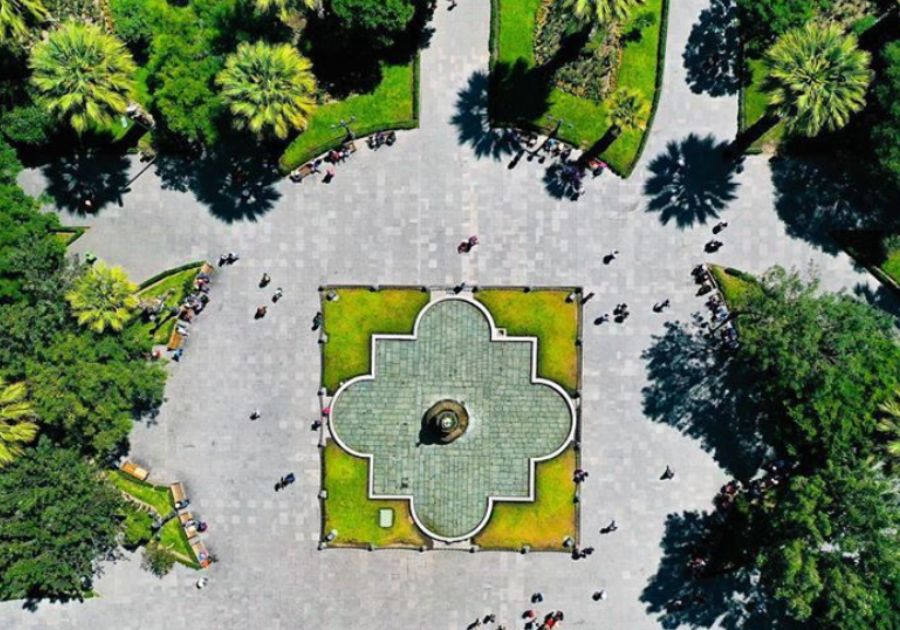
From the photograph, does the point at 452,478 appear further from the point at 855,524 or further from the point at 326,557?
the point at 855,524

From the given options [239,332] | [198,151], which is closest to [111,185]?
[198,151]

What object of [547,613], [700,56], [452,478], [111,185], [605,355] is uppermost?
[700,56]

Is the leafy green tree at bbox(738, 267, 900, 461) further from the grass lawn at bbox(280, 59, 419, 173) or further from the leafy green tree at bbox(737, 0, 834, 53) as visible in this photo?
the grass lawn at bbox(280, 59, 419, 173)

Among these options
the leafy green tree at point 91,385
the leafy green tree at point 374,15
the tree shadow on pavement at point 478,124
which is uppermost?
the leafy green tree at point 374,15

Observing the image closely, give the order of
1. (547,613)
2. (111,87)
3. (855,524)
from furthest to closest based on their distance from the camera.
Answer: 1. (547,613)
2. (111,87)
3. (855,524)

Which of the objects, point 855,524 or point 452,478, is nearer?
point 855,524

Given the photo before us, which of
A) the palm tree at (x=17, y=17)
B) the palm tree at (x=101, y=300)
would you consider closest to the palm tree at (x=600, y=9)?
the palm tree at (x=101, y=300)

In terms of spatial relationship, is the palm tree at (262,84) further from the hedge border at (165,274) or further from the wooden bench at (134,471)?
the wooden bench at (134,471)
